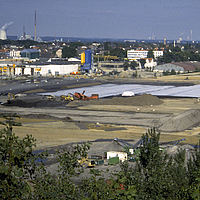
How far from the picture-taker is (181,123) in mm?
44094

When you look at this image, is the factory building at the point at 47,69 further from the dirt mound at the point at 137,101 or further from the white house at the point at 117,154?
the white house at the point at 117,154

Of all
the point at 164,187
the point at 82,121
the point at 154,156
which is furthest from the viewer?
the point at 82,121

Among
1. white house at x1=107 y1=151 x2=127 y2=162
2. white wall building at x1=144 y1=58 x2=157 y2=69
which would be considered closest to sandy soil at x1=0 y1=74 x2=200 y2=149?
white house at x1=107 y1=151 x2=127 y2=162

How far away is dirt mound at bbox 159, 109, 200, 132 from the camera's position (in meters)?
43.0

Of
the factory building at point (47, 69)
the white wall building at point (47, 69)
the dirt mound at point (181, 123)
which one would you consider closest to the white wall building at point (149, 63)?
the factory building at point (47, 69)

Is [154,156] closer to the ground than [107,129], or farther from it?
farther from it

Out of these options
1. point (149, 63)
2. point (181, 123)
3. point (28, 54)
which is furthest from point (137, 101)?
point (149, 63)

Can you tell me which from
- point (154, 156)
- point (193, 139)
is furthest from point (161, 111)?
point (154, 156)

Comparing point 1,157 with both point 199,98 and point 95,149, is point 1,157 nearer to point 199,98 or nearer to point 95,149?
point 95,149

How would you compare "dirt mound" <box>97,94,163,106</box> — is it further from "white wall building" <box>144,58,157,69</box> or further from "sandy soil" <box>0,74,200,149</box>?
"white wall building" <box>144,58,157,69</box>

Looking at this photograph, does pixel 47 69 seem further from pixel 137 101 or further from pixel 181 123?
pixel 181 123

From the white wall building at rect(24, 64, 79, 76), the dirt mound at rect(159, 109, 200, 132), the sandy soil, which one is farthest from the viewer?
the white wall building at rect(24, 64, 79, 76)

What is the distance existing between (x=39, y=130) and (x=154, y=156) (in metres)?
25.3

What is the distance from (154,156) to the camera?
18.6 m
